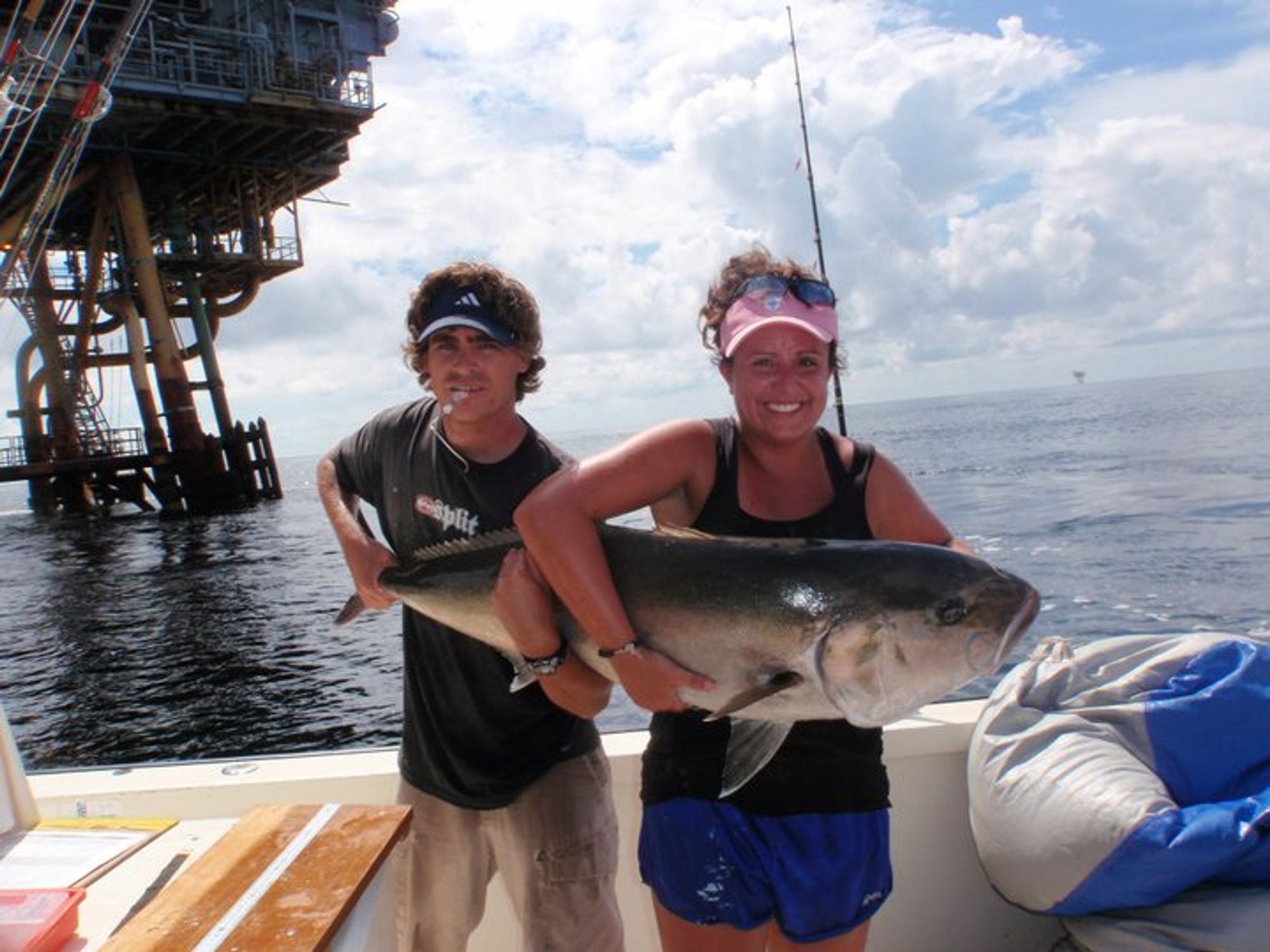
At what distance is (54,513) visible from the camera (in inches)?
1583

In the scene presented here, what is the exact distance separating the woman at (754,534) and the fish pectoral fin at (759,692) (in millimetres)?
155

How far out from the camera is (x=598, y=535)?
2285 mm

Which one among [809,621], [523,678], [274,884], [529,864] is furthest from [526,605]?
[529,864]

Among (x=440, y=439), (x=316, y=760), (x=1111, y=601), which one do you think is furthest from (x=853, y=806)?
(x=1111, y=601)

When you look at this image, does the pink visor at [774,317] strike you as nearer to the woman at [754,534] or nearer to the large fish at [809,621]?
the woman at [754,534]

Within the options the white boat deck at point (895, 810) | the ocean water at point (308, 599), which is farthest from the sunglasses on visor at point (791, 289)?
the ocean water at point (308, 599)

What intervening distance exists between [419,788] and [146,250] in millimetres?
32004

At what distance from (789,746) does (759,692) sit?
32cm

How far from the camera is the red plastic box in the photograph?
1665 mm

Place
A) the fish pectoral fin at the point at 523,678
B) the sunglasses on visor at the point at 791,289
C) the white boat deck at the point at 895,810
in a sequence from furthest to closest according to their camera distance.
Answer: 1. the white boat deck at the point at 895,810
2. the fish pectoral fin at the point at 523,678
3. the sunglasses on visor at the point at 791,289

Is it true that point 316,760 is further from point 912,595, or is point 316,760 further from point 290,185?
point 290,185

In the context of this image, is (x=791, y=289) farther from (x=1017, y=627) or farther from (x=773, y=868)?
(x=773, y=868)

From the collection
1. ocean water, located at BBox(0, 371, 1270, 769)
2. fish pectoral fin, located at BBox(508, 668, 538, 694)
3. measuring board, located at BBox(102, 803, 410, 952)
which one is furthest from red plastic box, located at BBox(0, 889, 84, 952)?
ocean water, located at BBox(0, 371, 1270, 769)

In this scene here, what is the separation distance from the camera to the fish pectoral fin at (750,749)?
208 cm
